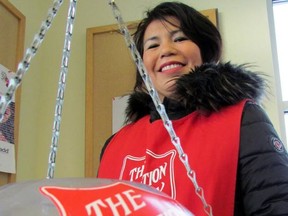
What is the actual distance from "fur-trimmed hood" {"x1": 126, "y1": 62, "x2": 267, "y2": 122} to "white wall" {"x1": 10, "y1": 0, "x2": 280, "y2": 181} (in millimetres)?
699

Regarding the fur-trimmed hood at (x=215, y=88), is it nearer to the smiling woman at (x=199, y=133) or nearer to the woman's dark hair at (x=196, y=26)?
the smiling woman at (x=199, y=133)

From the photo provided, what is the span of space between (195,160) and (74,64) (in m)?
1.08

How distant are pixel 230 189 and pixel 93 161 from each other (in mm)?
927

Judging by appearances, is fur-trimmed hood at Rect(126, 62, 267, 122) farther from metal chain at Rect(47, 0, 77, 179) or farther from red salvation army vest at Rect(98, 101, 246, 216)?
metal chain at Rect(47, 0, 77, 179)

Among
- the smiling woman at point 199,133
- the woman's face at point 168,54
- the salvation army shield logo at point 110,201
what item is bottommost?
the salvation army shield logo at point 110,201

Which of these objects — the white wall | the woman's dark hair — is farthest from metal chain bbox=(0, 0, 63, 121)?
the white wall

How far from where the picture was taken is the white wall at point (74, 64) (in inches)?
55.9

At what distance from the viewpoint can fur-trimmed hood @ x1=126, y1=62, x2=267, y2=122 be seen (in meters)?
0.64

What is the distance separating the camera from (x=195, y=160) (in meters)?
0.61

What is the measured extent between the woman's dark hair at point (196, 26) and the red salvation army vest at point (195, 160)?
0.21m

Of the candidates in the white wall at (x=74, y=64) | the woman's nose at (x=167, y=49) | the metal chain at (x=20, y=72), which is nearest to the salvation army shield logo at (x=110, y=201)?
the metal chain at (x=20, y=72)

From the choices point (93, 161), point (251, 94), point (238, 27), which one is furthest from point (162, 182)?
point (238, 27)

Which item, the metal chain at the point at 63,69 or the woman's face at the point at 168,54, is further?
the woman's face at the point at 168,54

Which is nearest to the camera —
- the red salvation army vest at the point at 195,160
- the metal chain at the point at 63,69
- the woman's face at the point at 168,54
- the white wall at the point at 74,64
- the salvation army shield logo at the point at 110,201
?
the salvation army shield logo at the point at 110,201
